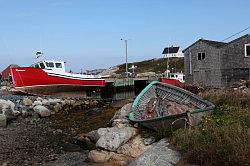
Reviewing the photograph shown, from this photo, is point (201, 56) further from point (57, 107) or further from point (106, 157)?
point (106, 157)

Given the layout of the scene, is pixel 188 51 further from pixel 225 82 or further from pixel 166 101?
pixel 166 101

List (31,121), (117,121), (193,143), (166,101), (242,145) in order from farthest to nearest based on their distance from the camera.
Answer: (31,121) → (166,101) → (117,121) → (193,143) → (242,145)

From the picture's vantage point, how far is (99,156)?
39.9 feet

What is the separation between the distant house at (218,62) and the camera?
41531mm

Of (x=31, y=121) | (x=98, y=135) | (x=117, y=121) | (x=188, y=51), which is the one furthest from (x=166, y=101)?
(x=188, y=51)

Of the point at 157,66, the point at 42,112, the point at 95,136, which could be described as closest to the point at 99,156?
the point at 95,136

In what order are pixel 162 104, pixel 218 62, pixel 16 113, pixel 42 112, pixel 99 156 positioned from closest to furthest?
pixel 99 156, pixel 162 104, pixel 16 113, pixel 42 112, pixel 218 62

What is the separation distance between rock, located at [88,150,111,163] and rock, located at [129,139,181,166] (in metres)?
1.62

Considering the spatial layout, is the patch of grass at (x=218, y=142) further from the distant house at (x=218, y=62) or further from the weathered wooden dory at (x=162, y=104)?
the distant house at (x=218, y=62)

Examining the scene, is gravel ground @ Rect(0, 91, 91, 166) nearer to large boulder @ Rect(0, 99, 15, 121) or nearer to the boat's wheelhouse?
large boulder @ Rect(0, 99, 15, 121)

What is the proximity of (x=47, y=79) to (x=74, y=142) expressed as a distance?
69.1 feet

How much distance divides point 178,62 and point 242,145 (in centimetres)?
10079

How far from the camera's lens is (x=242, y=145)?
27.3 ft

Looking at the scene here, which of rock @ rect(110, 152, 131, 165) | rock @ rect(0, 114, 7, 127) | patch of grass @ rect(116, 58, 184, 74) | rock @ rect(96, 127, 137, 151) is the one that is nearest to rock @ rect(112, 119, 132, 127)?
rock @ rect(96, 127, 137, 151)
